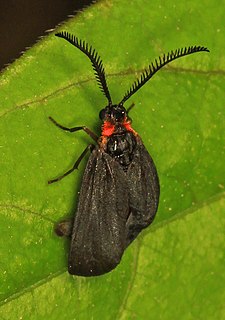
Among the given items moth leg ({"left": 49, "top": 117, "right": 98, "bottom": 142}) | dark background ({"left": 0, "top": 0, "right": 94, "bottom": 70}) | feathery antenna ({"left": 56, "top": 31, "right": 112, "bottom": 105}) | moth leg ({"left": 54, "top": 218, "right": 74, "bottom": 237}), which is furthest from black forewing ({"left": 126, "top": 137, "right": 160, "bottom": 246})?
dark background ({"left": 0, "top": 0, "right": 94, "bottom": 70})

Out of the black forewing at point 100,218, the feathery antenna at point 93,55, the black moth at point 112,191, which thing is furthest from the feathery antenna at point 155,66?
the black forewing at point 100,218

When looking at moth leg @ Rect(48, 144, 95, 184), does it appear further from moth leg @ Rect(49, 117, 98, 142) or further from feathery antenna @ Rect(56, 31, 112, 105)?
feathery antenna @ Rect(56, 31, 112, 105)

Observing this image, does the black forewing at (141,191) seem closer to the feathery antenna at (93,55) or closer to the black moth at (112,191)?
the black moth at (112,191)

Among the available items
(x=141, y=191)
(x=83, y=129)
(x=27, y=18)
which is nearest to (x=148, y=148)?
(x=141, y=191)

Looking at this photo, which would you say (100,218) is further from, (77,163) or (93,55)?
(93,55)

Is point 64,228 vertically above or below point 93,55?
below
